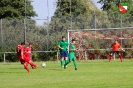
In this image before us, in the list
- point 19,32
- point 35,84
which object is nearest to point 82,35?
point 19,32

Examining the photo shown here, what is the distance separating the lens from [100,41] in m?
47.1

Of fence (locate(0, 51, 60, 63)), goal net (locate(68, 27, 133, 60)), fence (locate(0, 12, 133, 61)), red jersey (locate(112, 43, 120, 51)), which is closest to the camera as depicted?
red jersey (locate(112, 43, 120, 51))

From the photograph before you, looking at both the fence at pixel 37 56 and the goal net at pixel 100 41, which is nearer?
the goal net at pixel 100 41

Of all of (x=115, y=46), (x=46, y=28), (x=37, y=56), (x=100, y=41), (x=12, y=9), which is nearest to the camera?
(x=115, y=46)

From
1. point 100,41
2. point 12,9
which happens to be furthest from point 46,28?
point 12,9

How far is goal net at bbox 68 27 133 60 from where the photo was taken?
45781 mm

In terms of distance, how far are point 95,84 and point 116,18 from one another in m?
29.5

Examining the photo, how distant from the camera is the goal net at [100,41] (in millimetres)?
45781

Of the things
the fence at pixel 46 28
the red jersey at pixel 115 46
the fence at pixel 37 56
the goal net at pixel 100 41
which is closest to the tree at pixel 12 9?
the fence at pixel 46 28

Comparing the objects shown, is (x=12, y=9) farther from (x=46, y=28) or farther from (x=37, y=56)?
(x=37, y=56)

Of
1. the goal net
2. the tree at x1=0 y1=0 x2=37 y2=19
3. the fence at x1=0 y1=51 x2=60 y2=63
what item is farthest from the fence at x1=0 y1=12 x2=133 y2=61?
the tree at x1=0 y1=0 x2=37 y2=19

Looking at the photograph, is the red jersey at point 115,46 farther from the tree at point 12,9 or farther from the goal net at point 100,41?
the tree at point 12,9

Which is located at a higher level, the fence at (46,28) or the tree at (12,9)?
the tree at (12,9)

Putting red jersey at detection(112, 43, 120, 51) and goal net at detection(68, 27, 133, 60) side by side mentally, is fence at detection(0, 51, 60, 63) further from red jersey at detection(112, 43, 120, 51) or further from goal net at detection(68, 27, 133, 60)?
red jersey at detection(112, 43, 120, 51)
